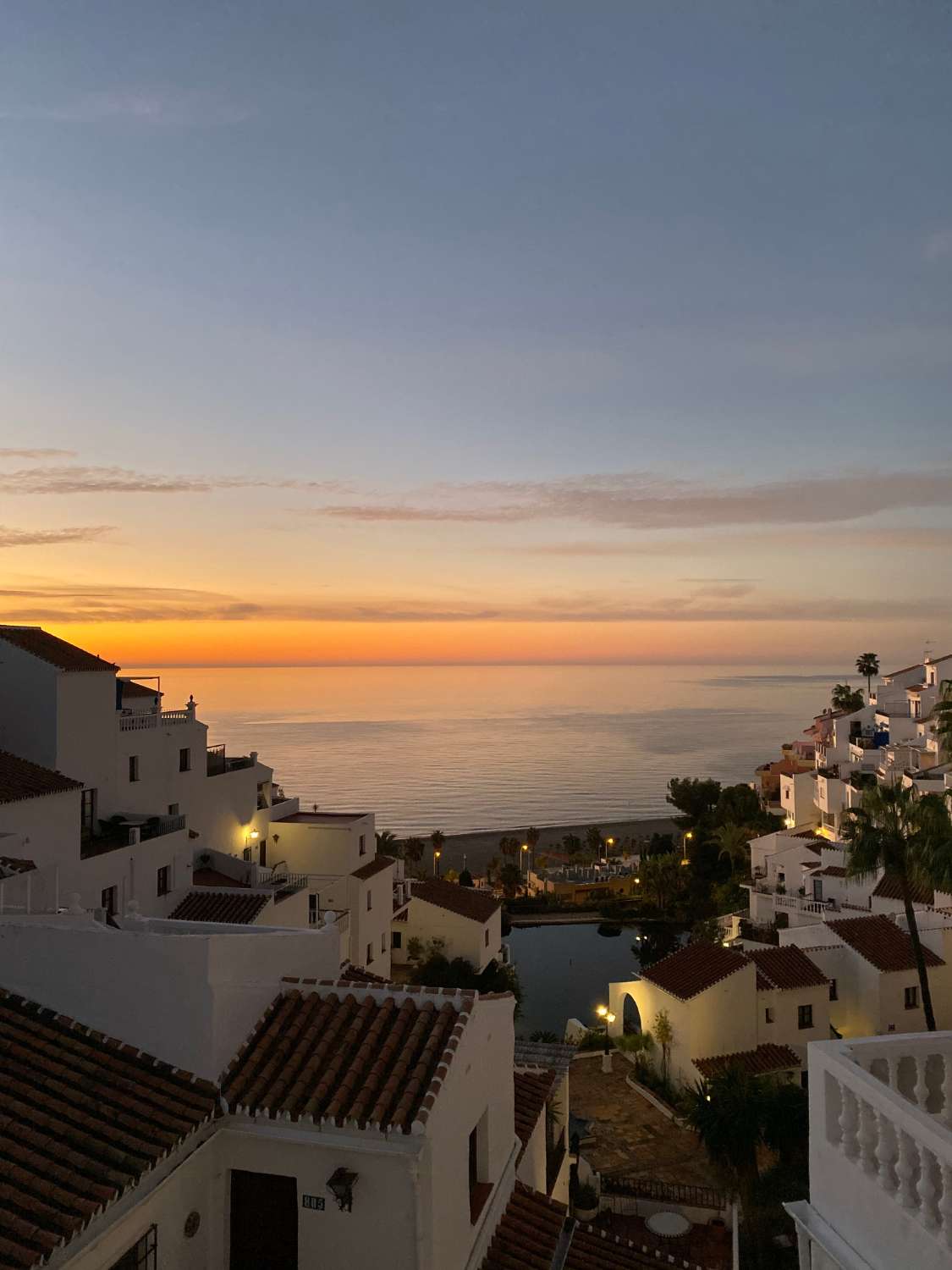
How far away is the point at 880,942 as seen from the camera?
29.2m

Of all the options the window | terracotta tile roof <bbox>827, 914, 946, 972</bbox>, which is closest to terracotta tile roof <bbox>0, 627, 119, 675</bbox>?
the window

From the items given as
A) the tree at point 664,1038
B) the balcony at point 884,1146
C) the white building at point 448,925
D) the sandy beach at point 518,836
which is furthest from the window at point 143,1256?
the sandy beach at point 518,836

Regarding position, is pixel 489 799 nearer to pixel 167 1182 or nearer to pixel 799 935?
pixel 799 935

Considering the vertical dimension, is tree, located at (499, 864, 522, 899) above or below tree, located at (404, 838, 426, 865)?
below

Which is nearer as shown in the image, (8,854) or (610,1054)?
(8,854)

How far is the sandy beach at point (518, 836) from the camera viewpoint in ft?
229

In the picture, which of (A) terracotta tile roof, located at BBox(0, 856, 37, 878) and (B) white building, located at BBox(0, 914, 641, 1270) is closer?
(B) white building, located at BBox(0, 914, 641, 1270)

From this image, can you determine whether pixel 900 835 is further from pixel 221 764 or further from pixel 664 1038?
pixel 221 764

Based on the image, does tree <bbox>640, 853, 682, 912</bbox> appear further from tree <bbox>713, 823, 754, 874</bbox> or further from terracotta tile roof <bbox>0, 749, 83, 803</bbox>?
terracotta tile roof <bbox>0, 749, 83, 803</bbox>

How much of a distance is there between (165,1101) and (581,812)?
87469 millimetres

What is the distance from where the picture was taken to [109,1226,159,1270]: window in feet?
20.2

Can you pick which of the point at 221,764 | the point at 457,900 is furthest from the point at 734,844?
the point at 221,764

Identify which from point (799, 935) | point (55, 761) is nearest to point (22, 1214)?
point (55, 761)

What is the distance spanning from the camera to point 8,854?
16391 millimetres
